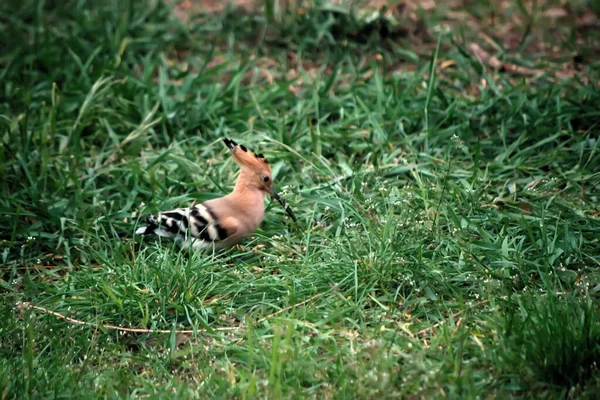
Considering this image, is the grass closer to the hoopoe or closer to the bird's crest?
the hoopoe

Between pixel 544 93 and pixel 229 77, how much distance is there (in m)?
2.48

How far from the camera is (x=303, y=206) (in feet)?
16.6

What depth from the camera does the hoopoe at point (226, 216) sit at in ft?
14.9

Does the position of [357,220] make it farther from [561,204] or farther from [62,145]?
[62,145]

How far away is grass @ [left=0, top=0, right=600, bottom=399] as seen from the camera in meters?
3.54

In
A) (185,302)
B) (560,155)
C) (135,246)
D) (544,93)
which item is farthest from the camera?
(544,93)

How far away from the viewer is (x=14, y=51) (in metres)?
6.58

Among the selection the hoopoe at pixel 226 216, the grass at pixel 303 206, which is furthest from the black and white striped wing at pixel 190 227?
the grass at pixel 303 206

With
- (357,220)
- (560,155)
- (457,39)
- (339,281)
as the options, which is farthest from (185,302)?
(457,39)

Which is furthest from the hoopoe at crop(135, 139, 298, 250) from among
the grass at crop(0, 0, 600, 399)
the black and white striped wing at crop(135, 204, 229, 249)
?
the grass at crop(0, 0, 600, 399)

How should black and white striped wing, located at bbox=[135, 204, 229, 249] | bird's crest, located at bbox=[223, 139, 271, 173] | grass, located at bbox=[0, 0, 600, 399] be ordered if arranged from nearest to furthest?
grass, located at bbox=[0, 0, 600, 399] < black and white striped wing, located at bbox=[135, 204, 229, 249] < bird's crest, located at bbox=[223, 139, 271, 173]

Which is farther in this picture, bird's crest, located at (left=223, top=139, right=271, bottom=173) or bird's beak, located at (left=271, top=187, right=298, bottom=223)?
bird's beak, located at (left=271, top=187, right=298, bottom=223)

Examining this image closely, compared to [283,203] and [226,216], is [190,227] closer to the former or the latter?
[226,216]

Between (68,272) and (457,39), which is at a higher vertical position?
(457,39)
